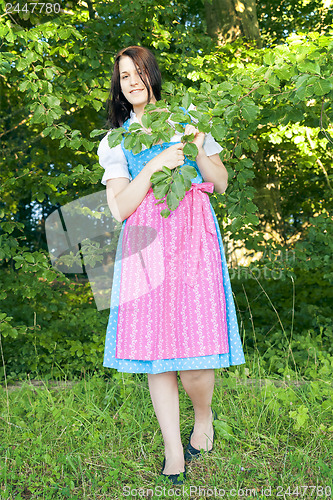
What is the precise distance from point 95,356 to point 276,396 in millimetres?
1617

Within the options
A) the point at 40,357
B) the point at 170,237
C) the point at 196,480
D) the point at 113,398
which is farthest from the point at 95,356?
the point at 170,237

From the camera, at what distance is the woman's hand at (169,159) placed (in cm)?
181

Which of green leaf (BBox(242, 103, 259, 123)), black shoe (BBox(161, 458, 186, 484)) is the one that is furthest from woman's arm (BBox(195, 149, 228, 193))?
black shoe (BBox(161, 458, 186, 484))

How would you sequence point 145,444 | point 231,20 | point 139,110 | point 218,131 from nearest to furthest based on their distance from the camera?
point 218,131 < point 139,110 < point 145,444 < point 231,20

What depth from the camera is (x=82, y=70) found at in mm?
3453

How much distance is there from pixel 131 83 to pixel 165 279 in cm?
82

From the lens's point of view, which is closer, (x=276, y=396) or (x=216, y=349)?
(x=216, y=349)

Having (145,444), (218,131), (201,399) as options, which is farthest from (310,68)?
(145,444)

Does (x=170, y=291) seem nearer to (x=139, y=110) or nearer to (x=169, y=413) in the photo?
(x=169, y=413)

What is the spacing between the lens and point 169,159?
5.97ft

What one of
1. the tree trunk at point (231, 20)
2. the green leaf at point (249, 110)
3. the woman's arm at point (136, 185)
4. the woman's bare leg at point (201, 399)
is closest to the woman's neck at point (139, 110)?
the woman's arm at point (136, 185)

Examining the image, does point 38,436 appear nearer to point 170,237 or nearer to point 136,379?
point 136,379

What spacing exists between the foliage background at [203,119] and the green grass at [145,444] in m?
0.49

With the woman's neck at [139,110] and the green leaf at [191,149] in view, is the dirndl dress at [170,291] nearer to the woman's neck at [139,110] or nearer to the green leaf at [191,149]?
the woman's neck at [139,110]
